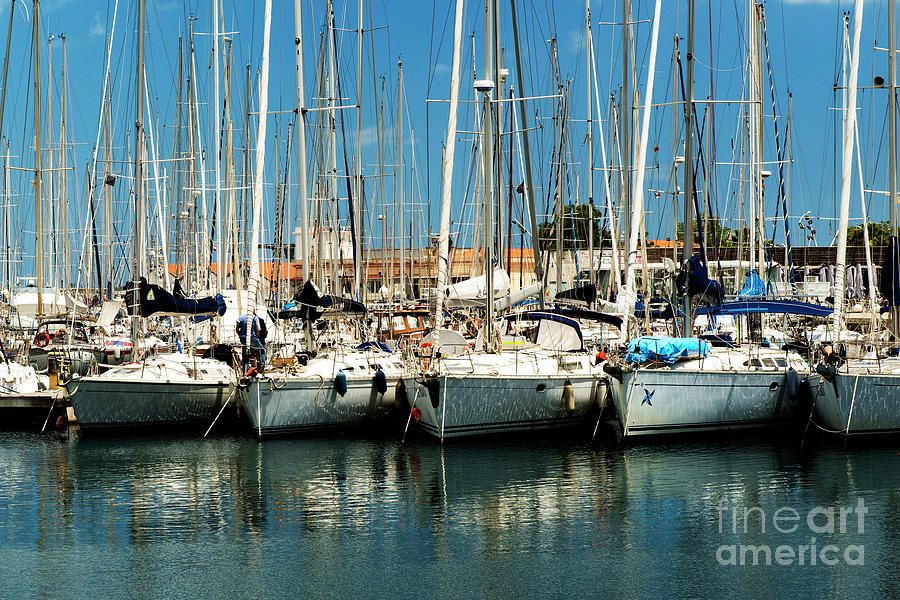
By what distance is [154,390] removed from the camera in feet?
90.9

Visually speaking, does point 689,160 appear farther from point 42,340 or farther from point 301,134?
point 42,340

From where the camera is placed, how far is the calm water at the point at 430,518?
50.4 feet

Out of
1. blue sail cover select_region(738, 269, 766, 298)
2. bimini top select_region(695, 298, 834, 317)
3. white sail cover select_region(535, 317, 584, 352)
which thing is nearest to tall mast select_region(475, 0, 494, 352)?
white sail cover select_region(535, 317, 584, 352)

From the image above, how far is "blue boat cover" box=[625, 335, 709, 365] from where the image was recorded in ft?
83.8

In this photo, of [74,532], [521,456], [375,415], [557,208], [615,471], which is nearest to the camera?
[74,532]

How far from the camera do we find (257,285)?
1168 inches

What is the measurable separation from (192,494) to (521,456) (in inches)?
286

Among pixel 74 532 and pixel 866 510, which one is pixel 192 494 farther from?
pixel 866 510

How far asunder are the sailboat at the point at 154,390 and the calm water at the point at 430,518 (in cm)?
84

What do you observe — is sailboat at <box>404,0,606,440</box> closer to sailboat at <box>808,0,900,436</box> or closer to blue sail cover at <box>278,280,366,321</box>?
blue sail cover at <box>278,280,366,321</box>

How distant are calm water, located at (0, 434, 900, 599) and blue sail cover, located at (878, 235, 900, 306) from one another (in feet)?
13.7

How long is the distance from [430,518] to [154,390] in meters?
11.1

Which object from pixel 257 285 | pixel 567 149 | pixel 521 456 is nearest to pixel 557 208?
pixel 567 149

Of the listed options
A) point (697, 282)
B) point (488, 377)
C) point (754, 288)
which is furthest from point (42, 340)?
point (697, 282)
